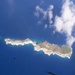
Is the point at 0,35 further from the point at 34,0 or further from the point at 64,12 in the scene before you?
the point at 64,12

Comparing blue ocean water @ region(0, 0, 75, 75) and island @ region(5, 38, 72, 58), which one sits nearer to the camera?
blue ocean water @ region(0, 0, 75, 75)

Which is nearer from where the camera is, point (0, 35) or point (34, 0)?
point (0, 35)

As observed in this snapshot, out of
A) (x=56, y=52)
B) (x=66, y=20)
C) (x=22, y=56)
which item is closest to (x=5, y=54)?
(x=22, y=56)

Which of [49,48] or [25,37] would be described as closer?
[25,37]
